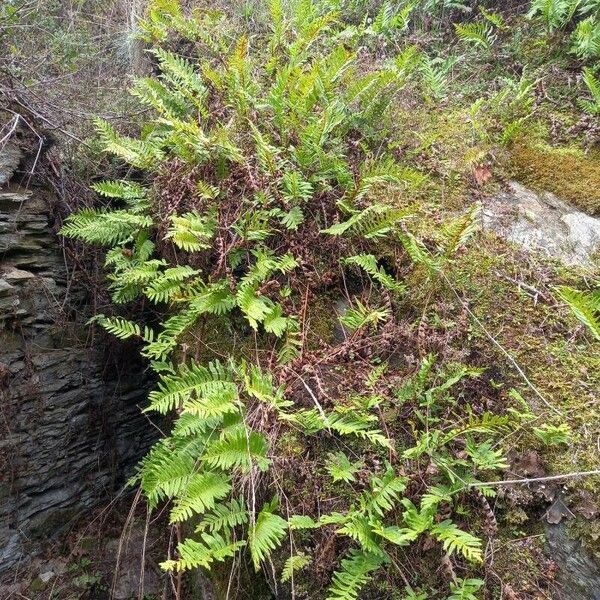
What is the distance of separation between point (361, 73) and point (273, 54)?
838 millimetres

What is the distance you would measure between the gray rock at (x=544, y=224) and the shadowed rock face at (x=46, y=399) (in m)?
3.79

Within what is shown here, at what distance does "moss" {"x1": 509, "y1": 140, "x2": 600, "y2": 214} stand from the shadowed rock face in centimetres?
404

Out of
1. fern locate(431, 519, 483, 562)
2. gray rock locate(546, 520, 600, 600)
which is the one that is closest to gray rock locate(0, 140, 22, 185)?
fern locate(431, 519, 483, 562)

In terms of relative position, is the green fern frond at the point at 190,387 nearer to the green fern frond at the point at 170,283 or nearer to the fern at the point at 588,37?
the green fern frond at the point at 170,283

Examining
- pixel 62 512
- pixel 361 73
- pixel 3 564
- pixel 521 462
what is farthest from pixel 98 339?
pixel 521 462

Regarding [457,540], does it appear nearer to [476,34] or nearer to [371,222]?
[371,222]

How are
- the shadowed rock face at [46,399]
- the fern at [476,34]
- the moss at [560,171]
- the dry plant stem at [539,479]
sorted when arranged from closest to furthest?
the dry plant stem at [539,479]
the moss at [560,171]
the shadowed rock face at [46,399]
the fern at [476,34]

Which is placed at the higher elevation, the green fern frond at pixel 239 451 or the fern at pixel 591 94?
the fern at pixel 591 94

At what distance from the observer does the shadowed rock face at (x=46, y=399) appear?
4289 millimetres

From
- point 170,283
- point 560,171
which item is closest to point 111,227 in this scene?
point 170,283

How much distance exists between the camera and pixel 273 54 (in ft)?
14.9

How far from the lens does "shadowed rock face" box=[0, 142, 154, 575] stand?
429cm

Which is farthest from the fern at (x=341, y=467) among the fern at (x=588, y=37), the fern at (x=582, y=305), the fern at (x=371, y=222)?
the fern at (x=588, y=37)

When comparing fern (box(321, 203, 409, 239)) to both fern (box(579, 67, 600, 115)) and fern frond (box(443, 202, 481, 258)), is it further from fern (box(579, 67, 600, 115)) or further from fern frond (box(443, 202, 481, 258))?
fern (box(579, 67, 600, 115))
